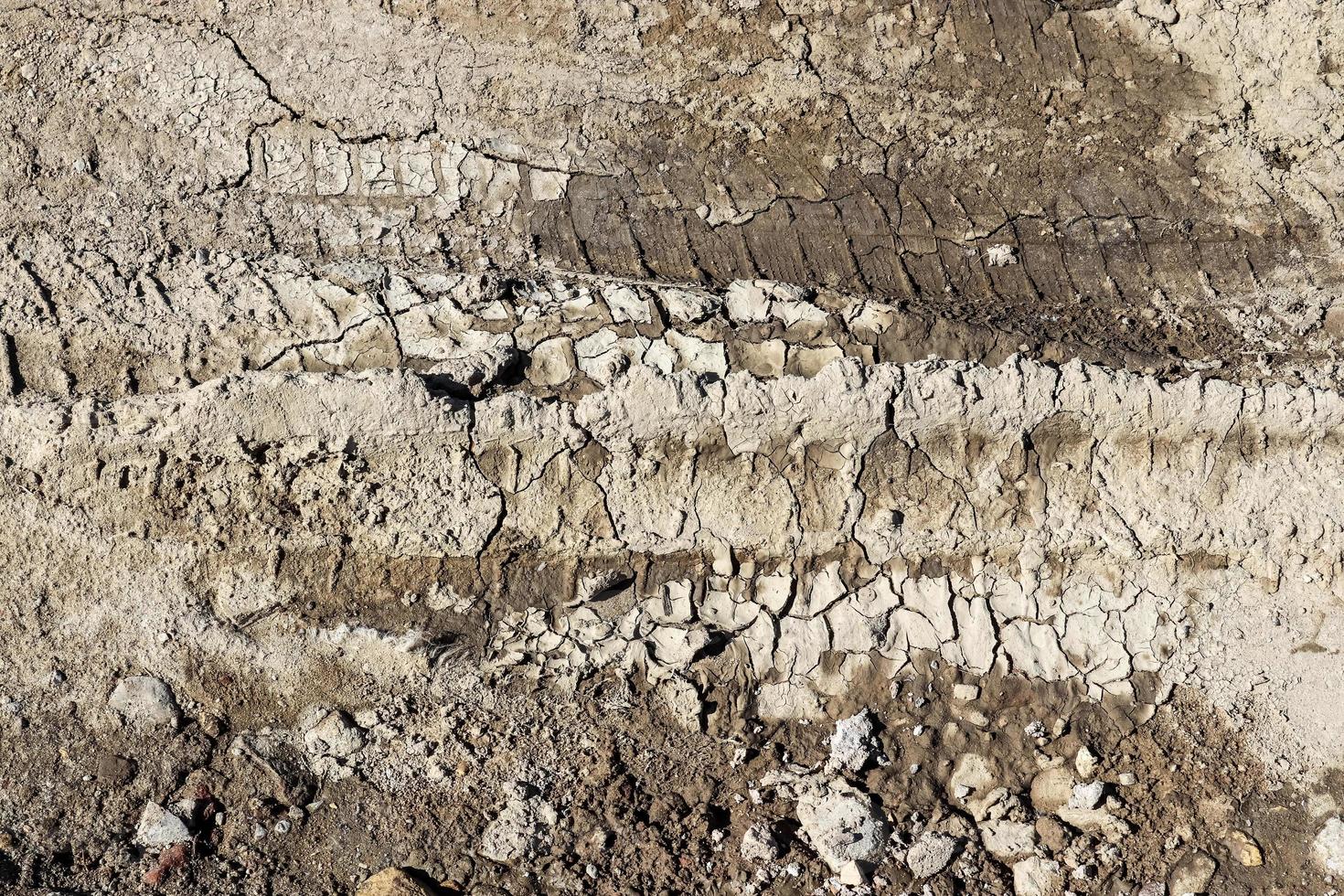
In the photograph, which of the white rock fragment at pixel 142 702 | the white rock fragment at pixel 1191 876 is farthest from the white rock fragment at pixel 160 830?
the white rock fragment at pixel 1191 876

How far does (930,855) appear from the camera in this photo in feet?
9.37

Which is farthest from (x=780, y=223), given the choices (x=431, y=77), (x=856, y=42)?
(x=431, y=77)

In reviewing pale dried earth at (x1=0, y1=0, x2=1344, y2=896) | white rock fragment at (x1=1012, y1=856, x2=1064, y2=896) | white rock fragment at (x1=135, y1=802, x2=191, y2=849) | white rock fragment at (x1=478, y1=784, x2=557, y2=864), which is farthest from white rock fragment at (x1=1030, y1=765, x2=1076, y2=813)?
white rock fragment at (x1=135, y1=802, x2=191, y2=849)

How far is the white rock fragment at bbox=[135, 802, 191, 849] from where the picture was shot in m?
2.71

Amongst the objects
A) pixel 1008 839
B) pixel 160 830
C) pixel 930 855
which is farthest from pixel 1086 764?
pixel 160 830

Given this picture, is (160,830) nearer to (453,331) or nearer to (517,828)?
(517,828)

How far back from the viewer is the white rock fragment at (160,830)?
2.71m

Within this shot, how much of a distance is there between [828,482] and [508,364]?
1075 mm

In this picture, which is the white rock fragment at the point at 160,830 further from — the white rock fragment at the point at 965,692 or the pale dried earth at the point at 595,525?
the white rock fragment at the point at 965,692

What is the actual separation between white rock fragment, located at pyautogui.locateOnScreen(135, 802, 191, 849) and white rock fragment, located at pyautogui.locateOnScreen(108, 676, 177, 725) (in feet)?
0.81

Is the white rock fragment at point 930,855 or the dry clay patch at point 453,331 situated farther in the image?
the dry clay patch at point 453,331

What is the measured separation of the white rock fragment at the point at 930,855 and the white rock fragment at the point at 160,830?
6.65ft

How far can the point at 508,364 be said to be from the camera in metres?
3.14

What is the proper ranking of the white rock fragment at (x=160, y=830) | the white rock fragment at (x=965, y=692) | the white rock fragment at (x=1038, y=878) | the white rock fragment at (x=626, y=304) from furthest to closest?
the white rock fragment at (x=626, y=304) < the white rock fragment at (x=965, y=692) < the white rock fragment at (x=1038, y=878) < the white rock fragment at (x=160, y=830)
